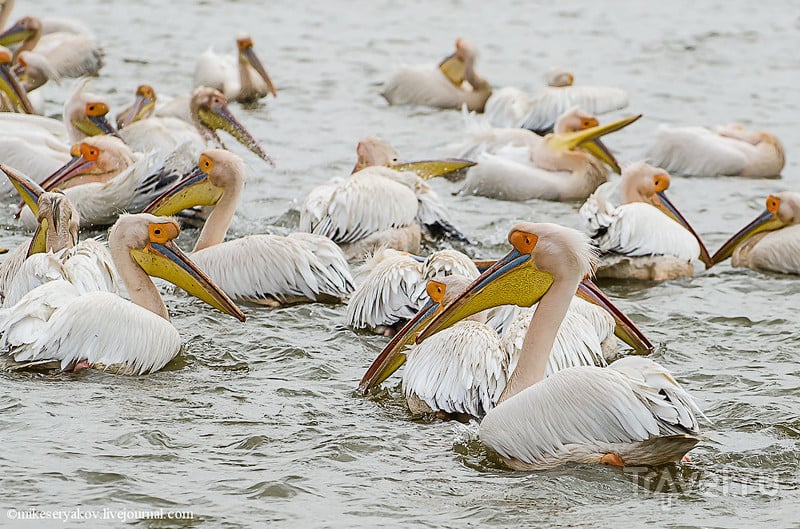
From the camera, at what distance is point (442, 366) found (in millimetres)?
4102

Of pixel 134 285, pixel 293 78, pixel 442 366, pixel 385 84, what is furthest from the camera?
pixel 293 78

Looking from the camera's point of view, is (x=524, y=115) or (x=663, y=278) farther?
(x=524, y=115)

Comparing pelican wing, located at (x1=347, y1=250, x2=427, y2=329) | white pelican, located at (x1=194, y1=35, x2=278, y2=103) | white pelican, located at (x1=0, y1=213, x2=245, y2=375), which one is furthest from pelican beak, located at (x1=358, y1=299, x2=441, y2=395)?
white pelican, located at (x1=194, y1=35, x2=278, y2=103)

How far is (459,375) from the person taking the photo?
13.4 ft

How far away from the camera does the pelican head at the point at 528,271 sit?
3.92 metres

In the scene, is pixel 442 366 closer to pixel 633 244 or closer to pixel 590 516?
pixel 590 516

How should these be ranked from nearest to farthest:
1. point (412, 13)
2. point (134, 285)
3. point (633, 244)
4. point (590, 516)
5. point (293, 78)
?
point (590, 516), point (134, 285), point (633, 244), point (293, 78), point (412, 13)

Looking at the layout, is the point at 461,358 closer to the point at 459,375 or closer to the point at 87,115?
the point at 459,375

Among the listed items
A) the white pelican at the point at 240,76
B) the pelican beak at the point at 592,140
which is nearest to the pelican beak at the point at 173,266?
the pelican beak at the point at 592,140

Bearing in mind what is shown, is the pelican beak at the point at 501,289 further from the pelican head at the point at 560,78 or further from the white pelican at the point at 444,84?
the white pelican at the point at 444,84

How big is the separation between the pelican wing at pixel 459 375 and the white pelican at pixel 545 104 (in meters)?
5.06

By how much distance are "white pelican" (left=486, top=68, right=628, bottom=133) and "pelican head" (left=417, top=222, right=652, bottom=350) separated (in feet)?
16.7

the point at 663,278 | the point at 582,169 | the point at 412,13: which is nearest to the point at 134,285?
the point at 663,278

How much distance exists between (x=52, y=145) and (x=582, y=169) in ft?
10.0
